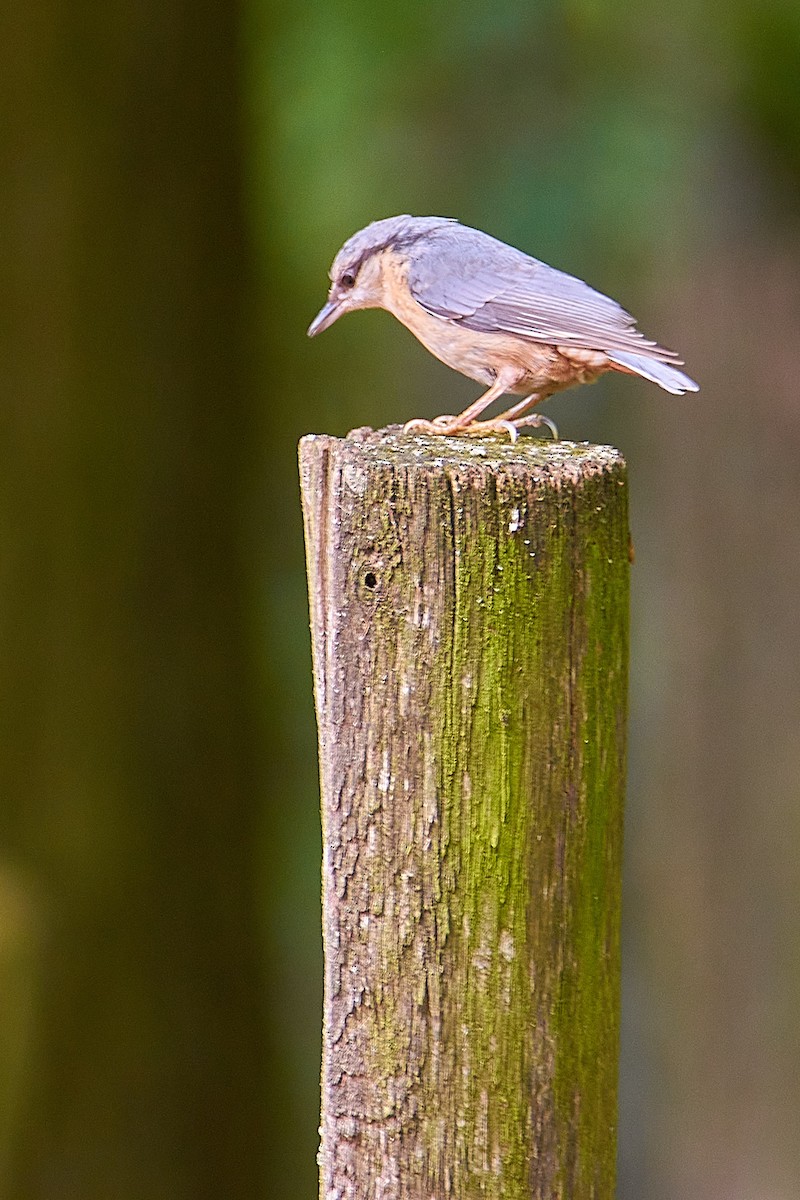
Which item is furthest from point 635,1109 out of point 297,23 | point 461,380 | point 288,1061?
point 297,23

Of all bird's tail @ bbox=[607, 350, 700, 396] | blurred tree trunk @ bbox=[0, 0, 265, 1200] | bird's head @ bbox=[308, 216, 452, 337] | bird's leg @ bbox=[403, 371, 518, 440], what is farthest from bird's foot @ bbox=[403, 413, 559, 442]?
blurred tree trunk @ bbox=[0, 0, 265, 1200]

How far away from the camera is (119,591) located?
9.72 feet

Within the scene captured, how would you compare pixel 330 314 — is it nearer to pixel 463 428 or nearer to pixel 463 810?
pixel 463 428

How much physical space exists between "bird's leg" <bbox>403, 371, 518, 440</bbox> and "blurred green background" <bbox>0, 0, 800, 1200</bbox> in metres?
1.28

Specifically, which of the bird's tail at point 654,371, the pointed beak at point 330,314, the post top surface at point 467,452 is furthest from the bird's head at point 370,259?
the post top surface at point 467,452

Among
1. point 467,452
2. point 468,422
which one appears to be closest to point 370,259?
point 468,422

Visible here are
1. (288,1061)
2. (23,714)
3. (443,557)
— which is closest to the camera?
(443,557)

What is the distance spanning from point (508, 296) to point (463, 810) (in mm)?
853

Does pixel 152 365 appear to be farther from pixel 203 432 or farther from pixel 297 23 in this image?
pixel 297 23

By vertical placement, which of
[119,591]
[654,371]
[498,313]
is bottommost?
[119,591]

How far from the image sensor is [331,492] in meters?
1.34

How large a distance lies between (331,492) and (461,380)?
2.42m

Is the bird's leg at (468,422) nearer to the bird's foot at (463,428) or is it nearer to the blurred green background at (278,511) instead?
the bird's foot at (463,428)

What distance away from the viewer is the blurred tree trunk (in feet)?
9.29
